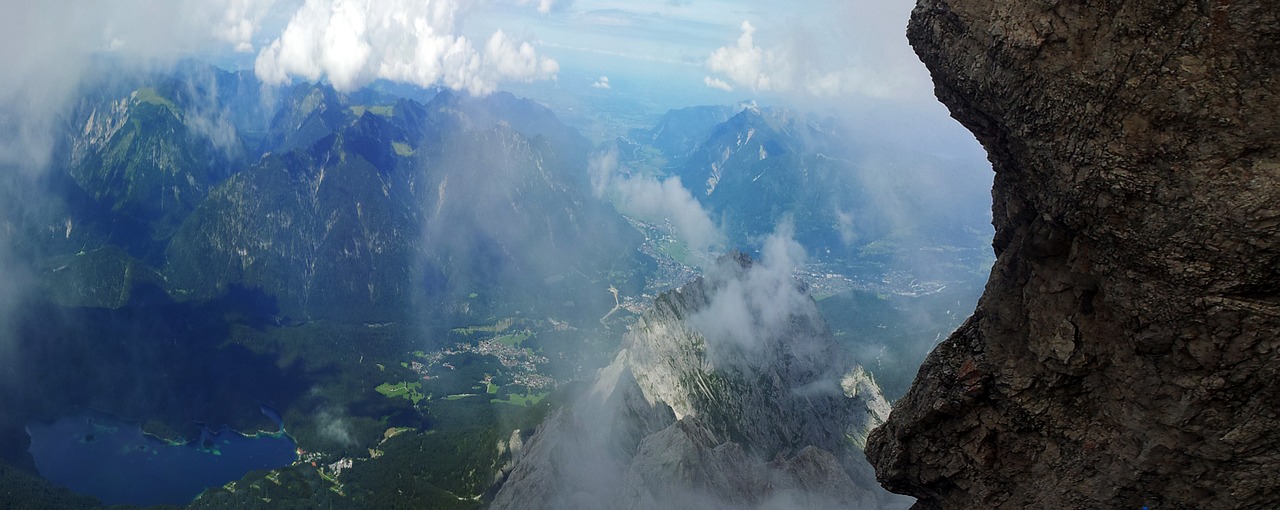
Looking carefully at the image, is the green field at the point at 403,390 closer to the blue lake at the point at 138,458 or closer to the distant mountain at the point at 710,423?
the blue lake at the point at 138,458

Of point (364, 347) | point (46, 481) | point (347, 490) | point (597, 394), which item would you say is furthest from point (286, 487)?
point (364, 347)

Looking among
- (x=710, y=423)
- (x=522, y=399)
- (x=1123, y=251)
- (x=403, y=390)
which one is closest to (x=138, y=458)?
(x=403, y=390)

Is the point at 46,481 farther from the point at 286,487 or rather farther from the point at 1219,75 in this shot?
the point at 1219,75

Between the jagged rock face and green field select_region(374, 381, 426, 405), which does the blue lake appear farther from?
the jagged rock face

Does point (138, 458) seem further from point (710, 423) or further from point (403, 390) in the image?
point (710, 423)

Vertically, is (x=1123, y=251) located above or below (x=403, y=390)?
below
